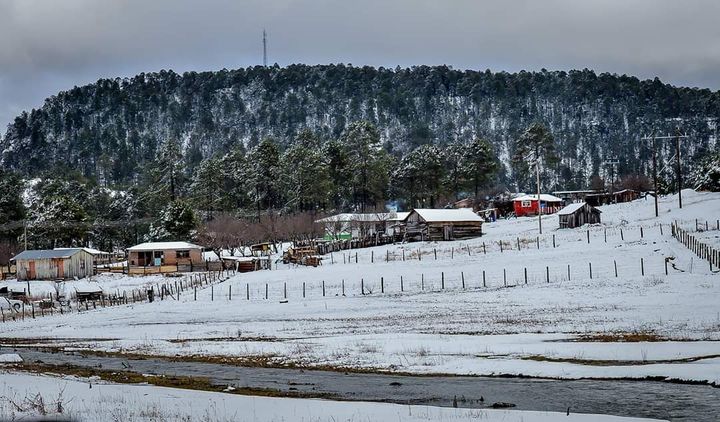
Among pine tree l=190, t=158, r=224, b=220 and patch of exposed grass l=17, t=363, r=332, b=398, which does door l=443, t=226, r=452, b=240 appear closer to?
pine tree l=190, t=158, r=224, b=220

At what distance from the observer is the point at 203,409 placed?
17078mm

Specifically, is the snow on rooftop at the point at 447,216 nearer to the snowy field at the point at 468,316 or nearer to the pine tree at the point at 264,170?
the snowy field at the point at 468,316

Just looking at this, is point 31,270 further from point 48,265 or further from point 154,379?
point 154,379

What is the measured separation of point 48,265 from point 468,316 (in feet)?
215

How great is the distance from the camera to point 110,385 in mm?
22000

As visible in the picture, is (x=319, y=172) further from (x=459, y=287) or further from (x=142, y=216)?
(x=459, y=287)

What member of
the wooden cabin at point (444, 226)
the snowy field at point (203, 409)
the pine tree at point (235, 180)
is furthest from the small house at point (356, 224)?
the snowy field at point (203, 409)

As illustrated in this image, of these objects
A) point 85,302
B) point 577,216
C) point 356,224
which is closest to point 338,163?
point 356,224

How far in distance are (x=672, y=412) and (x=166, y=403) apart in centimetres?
1166

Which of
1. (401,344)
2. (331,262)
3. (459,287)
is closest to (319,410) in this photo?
(401,344)

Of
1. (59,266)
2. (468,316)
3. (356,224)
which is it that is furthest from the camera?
(356,224)

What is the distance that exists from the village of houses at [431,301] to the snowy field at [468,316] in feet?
0.51

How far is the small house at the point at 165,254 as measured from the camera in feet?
304

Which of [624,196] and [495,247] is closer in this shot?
[495,247]
